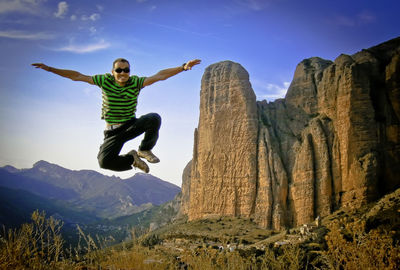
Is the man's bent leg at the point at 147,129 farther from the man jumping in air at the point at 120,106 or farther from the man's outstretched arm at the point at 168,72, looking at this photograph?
the man's outstretched arm at the point at 168,72

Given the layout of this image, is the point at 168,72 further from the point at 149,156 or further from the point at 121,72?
the point at 149,156

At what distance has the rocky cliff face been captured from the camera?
44719 mm

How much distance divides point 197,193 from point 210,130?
10123 millimetres

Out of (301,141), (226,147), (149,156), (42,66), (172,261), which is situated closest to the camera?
(42,66)

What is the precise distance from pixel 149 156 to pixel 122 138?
0.79 metres

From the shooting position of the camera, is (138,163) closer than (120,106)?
No

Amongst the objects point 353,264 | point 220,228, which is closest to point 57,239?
point 353,264

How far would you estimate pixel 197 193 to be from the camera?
2269 inches

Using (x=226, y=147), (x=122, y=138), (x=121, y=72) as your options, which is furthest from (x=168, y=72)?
(x=226, y=147)

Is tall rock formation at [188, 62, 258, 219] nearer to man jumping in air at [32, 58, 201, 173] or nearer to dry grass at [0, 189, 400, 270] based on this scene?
dry grass at [0, 189, 400, 270]

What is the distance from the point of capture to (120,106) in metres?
7.62

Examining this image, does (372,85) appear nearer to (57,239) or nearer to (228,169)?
(228,169)

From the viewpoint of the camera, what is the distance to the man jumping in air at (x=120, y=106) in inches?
296

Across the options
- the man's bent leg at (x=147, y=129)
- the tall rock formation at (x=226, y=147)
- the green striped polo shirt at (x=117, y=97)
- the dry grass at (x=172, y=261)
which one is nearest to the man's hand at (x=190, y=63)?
the green striped polo shirt at (x=117, y=97)
